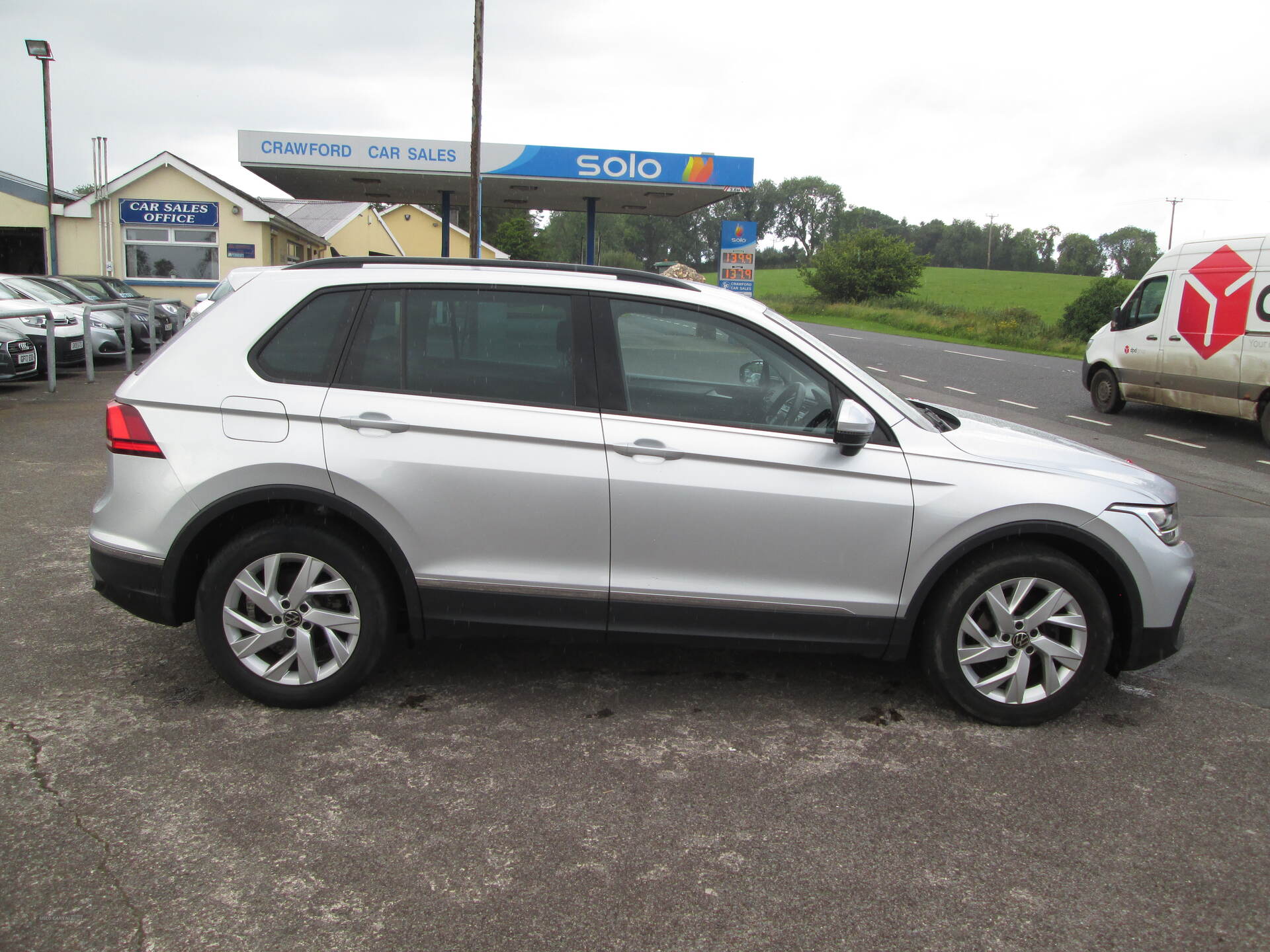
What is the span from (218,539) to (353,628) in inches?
26.5

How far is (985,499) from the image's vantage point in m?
3.78

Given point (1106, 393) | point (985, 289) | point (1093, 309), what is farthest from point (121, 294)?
point (985, 289)

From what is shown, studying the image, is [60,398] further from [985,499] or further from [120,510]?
[985,499]

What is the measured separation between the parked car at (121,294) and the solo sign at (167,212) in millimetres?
5407

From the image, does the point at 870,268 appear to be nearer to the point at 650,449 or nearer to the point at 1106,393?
the point at 1106,393

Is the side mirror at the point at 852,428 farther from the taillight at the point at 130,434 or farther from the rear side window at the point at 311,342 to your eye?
the taillight at the point at 130,434

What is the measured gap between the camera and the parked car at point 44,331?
48.8 ft

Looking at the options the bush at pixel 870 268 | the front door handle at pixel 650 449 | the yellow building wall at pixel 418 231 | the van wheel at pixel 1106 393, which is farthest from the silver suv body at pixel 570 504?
the bush at pixel 870 268

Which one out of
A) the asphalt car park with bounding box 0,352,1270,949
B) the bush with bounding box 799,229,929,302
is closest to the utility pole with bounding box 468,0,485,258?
the asphalt car park with bounding box 0,352,1270,949

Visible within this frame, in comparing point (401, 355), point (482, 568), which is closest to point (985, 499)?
point (482, 568)

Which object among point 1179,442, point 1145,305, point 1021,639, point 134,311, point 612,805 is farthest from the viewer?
point 134,311

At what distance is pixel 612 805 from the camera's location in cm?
322

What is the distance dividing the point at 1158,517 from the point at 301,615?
3.43 m

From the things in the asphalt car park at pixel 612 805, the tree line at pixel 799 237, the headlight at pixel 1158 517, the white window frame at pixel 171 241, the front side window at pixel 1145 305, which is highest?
the tree line at pixel 799 237
